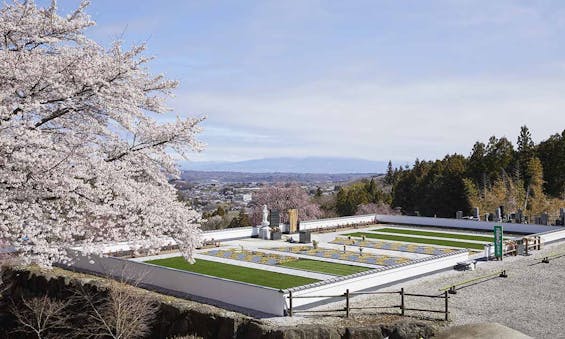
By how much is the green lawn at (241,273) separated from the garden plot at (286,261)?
139 cm

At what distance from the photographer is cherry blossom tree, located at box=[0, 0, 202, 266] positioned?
403 inches

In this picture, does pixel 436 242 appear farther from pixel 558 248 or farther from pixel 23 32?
pixel 23 32

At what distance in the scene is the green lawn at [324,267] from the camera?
68.7 ft

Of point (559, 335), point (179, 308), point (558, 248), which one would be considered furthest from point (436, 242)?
point (179, 308)

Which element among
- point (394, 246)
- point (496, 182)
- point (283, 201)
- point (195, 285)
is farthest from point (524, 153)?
point (195, 285)

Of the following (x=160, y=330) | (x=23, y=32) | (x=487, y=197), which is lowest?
(x=160, y=330)

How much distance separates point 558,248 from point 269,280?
14551 millimetres

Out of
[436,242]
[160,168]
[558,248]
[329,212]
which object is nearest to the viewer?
[160,168]

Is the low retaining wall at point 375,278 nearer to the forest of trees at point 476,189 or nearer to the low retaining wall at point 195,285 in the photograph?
the low retaining wall at point 195,285

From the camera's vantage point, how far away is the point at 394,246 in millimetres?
26812

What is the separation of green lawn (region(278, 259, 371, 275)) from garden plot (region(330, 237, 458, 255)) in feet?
15.5

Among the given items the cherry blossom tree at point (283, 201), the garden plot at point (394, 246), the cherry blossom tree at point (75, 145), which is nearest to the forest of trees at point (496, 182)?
the cherry blossom tree at point (283, 201)

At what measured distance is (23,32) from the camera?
1108 cm

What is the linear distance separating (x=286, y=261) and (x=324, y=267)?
191cm
